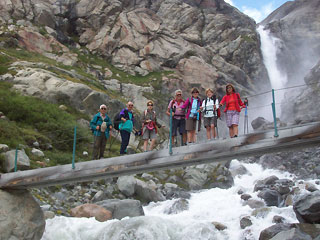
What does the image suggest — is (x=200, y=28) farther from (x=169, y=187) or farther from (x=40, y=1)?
(x=169, y=187)

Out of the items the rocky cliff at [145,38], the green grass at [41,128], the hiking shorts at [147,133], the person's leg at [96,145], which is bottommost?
the person's leg at [96,145]

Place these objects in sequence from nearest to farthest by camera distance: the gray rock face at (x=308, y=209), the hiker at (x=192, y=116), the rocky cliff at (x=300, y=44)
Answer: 1. the hiker at (x=192, y=116)
2. the gray rock face at (x=308, y=209)
3. the rocky cliff at (x=300, y=44)

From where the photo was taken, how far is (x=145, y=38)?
176 ft

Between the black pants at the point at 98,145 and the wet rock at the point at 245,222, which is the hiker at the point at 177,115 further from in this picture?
the wet rock at the point at 245,222

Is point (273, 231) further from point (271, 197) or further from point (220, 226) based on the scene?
point (271, 197)

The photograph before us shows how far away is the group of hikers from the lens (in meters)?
10.6

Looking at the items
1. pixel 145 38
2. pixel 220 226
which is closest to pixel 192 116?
pixel 220 226

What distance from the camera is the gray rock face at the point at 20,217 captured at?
1093cm

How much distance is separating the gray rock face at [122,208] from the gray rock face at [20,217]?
184 inches

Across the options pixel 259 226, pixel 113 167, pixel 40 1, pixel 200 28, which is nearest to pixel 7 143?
pixel 113 167

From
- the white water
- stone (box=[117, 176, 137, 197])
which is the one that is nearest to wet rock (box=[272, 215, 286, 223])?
the white water

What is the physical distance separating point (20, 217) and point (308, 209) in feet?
37.9

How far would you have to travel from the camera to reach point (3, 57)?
32188 millimetres

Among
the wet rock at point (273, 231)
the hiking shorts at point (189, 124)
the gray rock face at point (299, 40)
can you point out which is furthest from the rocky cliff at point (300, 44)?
the hiking shorts at point (189, 124)
